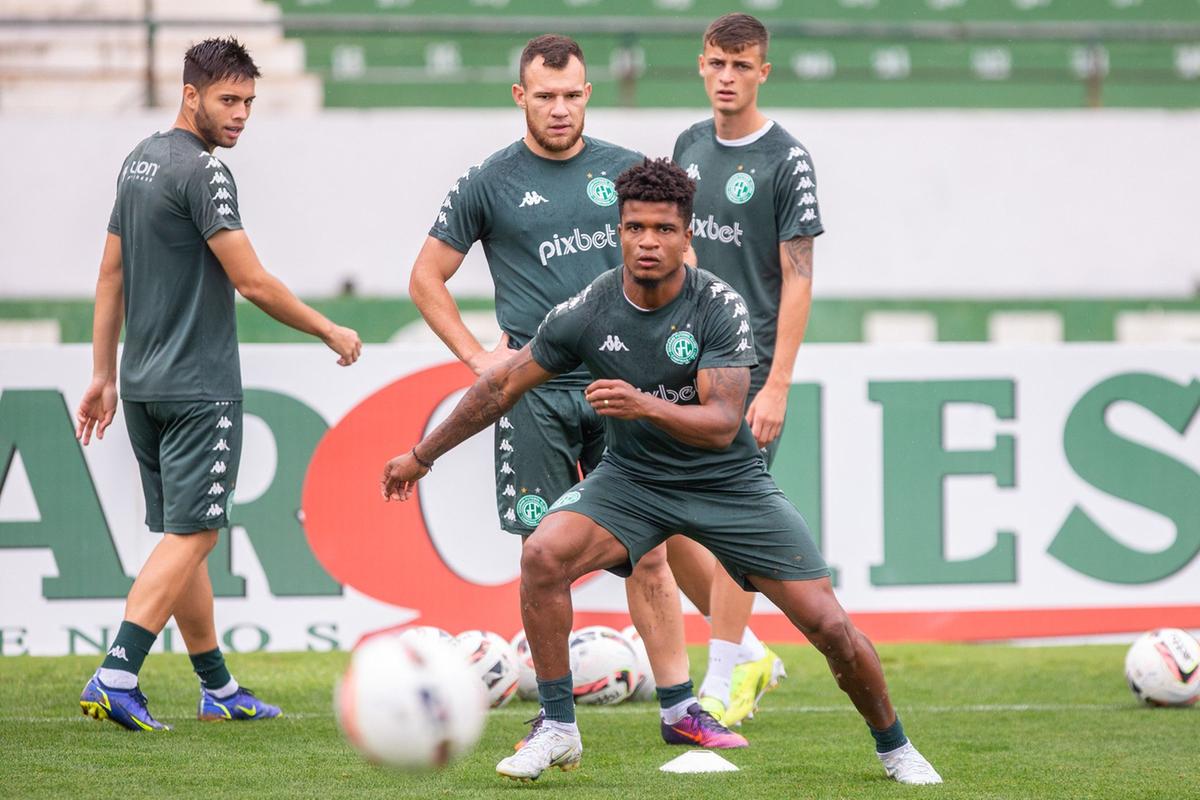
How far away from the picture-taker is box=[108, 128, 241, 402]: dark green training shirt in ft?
19.2

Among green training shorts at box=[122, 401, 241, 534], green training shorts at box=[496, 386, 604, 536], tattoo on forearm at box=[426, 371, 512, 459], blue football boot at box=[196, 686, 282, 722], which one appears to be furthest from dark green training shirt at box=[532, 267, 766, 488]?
blue football boot at box=[196, 686, 282, 722]

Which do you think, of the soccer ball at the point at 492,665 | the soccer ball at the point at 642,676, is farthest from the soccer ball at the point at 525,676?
the soccer ball at the point at 642,676

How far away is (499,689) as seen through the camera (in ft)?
21.9

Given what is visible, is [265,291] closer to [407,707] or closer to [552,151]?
[552,151]

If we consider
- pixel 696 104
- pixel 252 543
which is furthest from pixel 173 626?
pixel 696 104

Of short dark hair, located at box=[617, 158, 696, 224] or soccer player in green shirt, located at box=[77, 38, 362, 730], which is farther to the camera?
soccer player in green shirt, located at box=[77, 38, 362, 730]

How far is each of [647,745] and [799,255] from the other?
1866 millimetres

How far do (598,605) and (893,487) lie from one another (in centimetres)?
169

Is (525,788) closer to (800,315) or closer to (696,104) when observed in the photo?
(800,315)

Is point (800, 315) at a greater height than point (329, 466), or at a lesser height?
greater

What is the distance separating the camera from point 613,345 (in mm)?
A: 4895

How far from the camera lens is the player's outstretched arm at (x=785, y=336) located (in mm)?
5742

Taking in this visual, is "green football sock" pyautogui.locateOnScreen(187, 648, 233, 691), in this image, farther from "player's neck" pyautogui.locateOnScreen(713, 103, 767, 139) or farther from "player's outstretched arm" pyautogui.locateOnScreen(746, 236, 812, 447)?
"player's neck" pyautogui.locateOnScreen(713, 103, 767, 139)

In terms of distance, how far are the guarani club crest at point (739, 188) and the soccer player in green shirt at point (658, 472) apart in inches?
45.4
